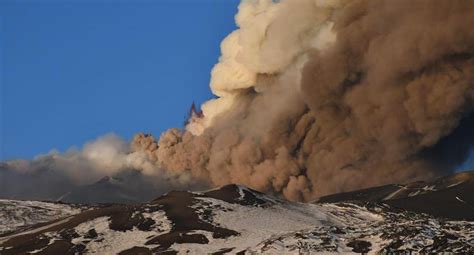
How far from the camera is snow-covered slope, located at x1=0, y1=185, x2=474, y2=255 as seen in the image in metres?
124

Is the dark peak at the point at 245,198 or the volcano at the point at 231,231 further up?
the dark peak at the point at 245,198

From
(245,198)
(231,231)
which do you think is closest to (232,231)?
(231,231)

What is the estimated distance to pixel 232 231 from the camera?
157 meters

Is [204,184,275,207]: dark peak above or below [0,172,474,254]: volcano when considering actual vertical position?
above

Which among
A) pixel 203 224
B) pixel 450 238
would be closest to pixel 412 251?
pixel 450 238

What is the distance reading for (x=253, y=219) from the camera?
171 m

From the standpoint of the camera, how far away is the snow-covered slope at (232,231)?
123875 mm

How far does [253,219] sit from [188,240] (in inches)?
960

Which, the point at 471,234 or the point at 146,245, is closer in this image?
the point at 471,234

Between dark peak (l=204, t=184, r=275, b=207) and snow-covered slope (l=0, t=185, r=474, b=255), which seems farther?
dark peak (l=204, t=184, r=275, b=207)

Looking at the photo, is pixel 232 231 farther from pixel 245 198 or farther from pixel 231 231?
pixel 245 198

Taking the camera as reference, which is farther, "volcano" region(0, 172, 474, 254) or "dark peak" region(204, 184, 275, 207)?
"dark peak" region(204, 184, 275, 207)

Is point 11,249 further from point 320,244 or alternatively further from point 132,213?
point 320,244

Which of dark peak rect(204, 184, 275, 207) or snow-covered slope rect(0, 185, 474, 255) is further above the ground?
dark peak rect(204, 184, 275, 207)
